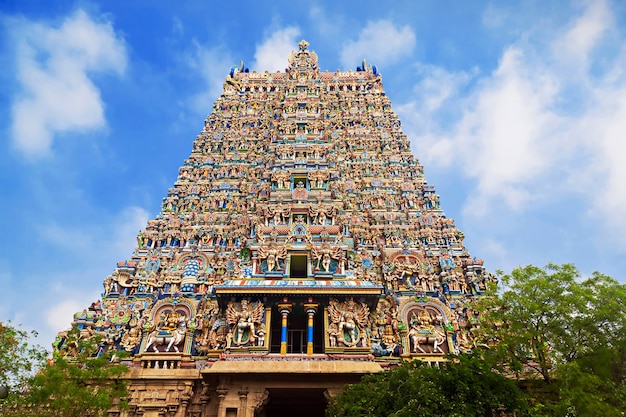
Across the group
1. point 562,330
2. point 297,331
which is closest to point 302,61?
point 297,331

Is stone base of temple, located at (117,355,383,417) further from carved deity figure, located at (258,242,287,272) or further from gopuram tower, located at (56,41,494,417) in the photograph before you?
carved deity figure, located at (258,242,287,272)

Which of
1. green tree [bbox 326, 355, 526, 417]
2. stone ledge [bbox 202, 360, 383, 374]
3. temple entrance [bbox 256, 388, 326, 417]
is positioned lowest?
green tree [bbox 326, 355, 526, 417]

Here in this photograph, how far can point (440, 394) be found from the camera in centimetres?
1118

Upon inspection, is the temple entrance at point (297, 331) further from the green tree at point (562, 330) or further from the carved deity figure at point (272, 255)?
the green tree at point (562, 330)

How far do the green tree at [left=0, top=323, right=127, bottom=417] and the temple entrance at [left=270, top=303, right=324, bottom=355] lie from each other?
6.27m

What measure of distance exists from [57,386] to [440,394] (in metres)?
11.3

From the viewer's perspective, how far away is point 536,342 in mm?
15047

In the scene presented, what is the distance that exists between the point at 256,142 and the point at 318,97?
5930 mm

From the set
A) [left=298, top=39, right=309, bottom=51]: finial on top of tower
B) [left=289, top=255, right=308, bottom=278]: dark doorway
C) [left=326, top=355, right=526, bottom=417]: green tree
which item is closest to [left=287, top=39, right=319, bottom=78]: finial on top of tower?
[left=298, top=39, right=309, bottom=51]: finial on top of tower

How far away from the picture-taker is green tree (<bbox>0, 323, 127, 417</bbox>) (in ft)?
44.0

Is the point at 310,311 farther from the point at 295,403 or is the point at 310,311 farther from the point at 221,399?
the point at 221,399

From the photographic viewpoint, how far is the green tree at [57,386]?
1341 cm

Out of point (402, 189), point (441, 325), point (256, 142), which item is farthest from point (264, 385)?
point (256, 142)

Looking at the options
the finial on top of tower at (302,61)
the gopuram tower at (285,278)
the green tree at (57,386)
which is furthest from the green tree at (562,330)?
the finial on top of tower at (302,61)
